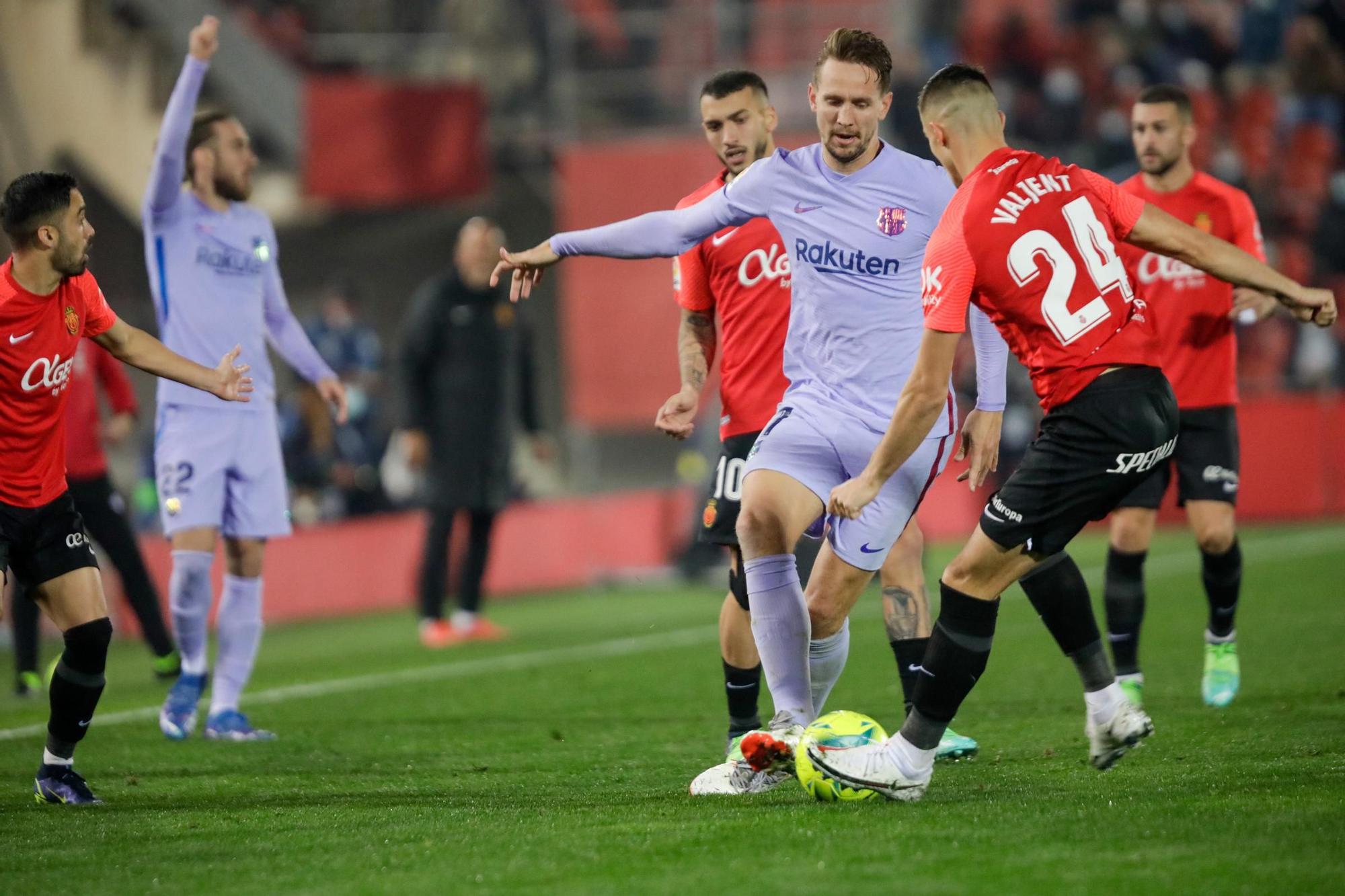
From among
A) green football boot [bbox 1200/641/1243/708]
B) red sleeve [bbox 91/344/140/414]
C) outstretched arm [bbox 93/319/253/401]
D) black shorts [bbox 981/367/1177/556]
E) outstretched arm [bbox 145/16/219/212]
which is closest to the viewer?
black shorts [bbox 981/367/1177/556]

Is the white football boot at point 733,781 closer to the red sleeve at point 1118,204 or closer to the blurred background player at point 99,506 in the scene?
the red sleeve at point 1118,204

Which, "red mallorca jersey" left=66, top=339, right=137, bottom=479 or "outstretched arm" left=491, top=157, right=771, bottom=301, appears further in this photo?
"red mallorca jersey" left=66, top=339, right=137, bottom=479

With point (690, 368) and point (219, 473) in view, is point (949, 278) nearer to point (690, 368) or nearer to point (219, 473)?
point (690, 368)

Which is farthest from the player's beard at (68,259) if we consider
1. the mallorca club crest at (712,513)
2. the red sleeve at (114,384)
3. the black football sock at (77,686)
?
the red sleeve at (114,384)

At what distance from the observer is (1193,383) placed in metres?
8.38

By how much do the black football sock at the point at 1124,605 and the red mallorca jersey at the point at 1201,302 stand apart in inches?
31.0

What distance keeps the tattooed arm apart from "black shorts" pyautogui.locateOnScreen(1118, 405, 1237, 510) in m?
2.38

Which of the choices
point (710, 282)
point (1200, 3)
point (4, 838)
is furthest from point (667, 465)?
point (4, 838)

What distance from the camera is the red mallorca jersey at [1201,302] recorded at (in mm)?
8367

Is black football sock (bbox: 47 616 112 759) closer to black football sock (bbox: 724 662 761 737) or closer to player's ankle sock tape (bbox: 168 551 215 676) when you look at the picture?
player's ankle sock tape (bbox: 168 551 215 676)

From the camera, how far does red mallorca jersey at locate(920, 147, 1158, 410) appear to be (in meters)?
5.42

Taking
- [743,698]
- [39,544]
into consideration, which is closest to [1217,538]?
[743,698]

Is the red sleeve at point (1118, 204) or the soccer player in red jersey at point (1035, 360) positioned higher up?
the red sleeve at point (1118, 204)

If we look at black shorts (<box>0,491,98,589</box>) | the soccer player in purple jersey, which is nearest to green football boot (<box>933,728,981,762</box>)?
the soccer player in purple jersey
